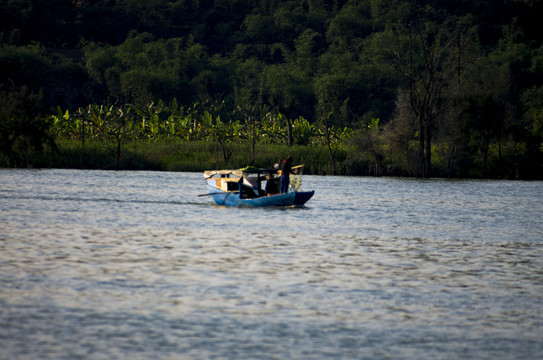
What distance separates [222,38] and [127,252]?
87.2 meters

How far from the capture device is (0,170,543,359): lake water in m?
13.3

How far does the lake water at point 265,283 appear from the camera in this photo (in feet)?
43.6

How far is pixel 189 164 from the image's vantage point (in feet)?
212

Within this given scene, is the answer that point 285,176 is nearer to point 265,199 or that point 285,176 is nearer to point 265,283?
point 265,199

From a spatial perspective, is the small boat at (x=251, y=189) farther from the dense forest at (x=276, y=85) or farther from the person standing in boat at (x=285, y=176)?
the dense forest at (x=276, y=85)

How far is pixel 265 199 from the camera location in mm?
36344

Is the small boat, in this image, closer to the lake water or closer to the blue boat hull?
the blue boat hull

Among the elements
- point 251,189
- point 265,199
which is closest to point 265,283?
point 265,199

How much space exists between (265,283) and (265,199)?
1822cm

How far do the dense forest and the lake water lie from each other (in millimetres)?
26376

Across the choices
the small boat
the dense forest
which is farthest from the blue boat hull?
the dense forest

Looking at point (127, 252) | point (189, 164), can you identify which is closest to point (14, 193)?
point (127, 252)

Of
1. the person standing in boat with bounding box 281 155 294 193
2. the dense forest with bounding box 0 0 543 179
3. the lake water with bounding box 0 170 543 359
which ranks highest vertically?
the dense forest with bounding box 0 0 543 179

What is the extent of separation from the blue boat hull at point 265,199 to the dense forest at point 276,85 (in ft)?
77.3
